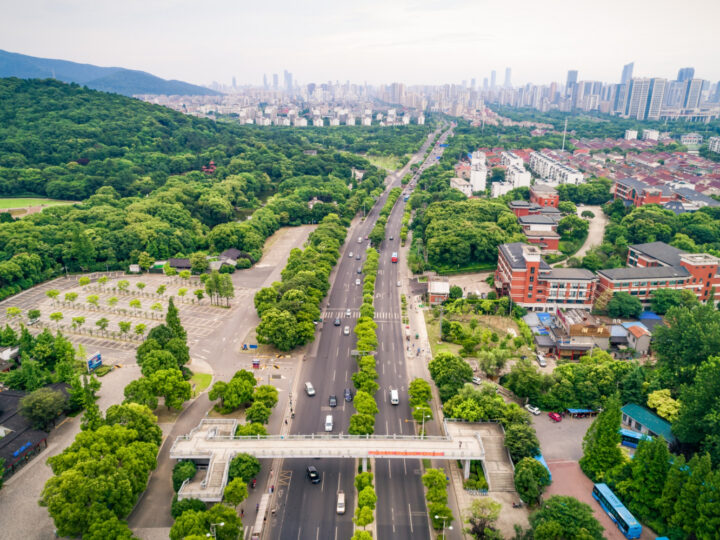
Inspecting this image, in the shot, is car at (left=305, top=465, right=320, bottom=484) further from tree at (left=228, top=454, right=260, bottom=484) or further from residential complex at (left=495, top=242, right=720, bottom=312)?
residential complex at (left=495, top=242, right=720, bottom=312)

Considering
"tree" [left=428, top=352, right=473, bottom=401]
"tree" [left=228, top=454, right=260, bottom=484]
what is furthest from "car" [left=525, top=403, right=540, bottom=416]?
"tree" [left=228, top=454, right=260, bottom=484]

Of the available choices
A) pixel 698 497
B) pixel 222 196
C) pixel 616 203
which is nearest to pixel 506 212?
pixel 616 203

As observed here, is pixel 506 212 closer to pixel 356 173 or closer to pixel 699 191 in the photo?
pixel 699 191

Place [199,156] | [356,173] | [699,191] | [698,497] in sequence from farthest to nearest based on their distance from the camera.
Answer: [356,173], [199,156], [699,191], [698,497]

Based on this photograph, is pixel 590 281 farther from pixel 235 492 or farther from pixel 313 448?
pixel 235 492

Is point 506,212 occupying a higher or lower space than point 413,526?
higher

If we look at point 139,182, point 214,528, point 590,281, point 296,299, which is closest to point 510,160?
point 590,281

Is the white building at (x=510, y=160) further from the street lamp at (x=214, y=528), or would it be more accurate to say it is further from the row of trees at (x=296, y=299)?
the street lamp at (x=214, y=528)
